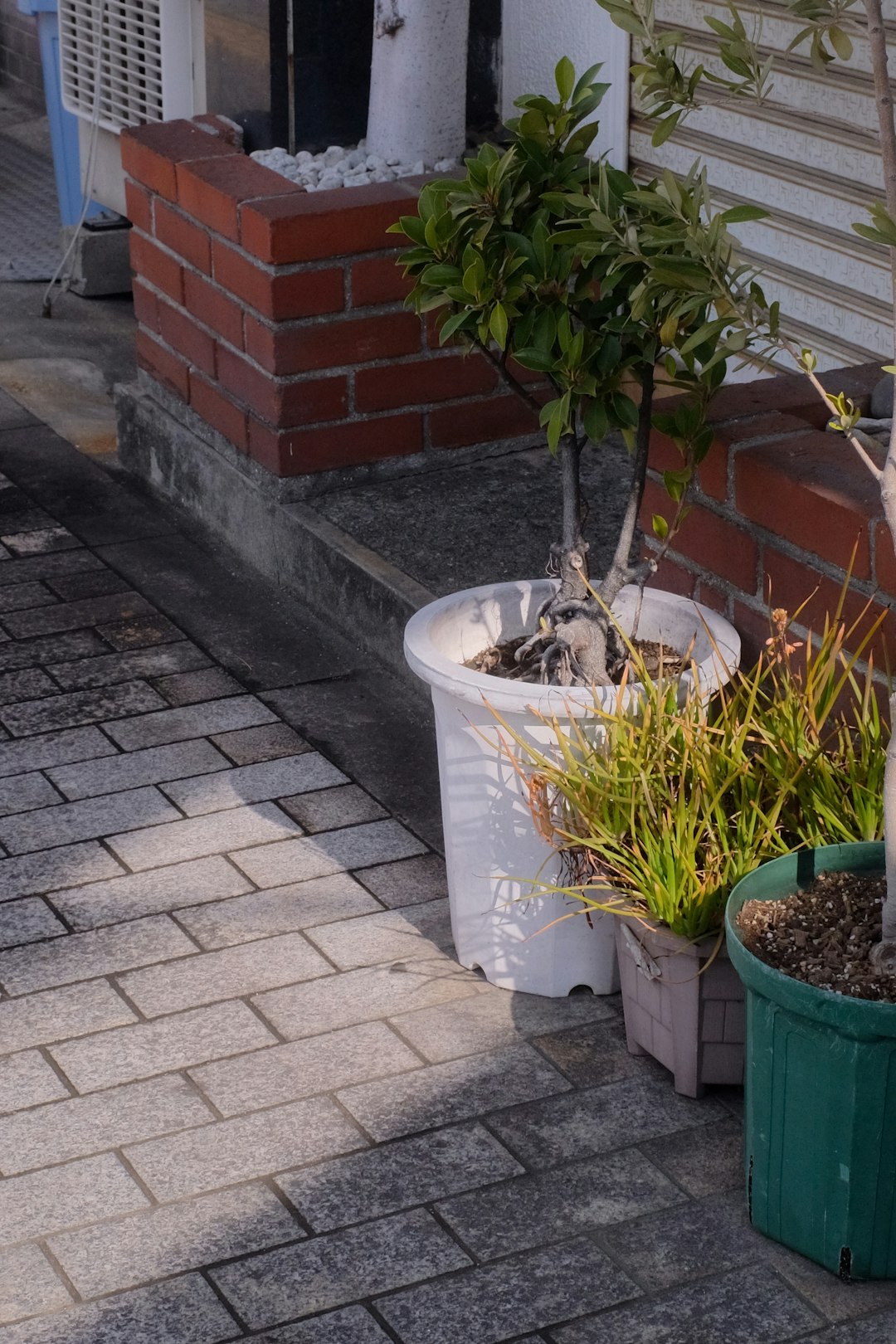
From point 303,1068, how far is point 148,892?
693 millimetres

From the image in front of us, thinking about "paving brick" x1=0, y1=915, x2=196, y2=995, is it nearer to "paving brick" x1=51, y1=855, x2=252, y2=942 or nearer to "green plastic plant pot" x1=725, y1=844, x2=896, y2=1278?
"paving brick" x1=51, y1=855, x2=252, y2=942

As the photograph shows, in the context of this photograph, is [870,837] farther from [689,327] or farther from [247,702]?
[247,702]

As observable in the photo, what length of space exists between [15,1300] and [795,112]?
335 cm

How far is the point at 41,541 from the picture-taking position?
549cm

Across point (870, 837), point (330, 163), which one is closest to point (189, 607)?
point (330, 163)

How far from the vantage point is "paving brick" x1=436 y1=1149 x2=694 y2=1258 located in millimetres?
2766

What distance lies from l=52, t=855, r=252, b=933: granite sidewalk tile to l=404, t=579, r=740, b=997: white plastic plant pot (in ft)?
1.60

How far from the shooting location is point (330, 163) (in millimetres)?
5512

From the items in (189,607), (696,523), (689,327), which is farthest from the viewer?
(189,607)

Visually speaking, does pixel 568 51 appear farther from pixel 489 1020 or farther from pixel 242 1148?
pixel 242 1148

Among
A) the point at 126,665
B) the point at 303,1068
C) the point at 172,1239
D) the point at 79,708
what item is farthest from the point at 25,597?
the point at 172,1239

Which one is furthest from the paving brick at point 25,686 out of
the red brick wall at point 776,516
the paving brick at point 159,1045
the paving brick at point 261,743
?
the red brick wall at point 776,516

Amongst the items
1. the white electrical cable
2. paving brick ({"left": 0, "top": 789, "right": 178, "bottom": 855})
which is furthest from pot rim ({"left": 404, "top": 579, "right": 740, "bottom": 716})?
the white electrical cable

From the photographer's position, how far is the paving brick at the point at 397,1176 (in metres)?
2.84
